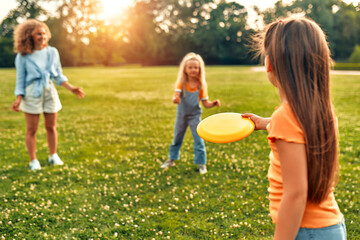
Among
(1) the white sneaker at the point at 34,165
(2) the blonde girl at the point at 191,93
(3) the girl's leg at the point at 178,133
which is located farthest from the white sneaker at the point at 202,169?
(1) the white sneaker at the point at 34,165

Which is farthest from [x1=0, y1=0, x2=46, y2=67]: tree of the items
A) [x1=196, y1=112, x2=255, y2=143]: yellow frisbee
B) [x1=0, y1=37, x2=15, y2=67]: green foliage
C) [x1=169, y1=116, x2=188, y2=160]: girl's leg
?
[x1=196, y1=112, x2=255, y2=143]: yellow frisbee

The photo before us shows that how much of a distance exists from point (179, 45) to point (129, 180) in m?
76.6

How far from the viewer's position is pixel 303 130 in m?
1.79

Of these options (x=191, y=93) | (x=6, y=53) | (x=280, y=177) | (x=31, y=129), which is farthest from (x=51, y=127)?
(x=6, y=53)

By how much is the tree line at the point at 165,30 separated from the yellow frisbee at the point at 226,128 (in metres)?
70.9

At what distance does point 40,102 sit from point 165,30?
3271 inches

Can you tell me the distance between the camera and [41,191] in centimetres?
605

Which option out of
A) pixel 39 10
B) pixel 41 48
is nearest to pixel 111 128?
pixel 41 48

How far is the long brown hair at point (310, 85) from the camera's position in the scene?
1.82 meters

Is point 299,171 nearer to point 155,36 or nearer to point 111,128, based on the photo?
point 111,128

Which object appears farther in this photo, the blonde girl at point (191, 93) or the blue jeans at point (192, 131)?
the blue jeans at point (192, 131)

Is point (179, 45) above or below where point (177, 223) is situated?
above

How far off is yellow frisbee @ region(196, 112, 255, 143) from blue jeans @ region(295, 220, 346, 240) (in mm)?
759

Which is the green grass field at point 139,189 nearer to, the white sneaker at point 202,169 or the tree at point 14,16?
the white sneaker at point 202,169
